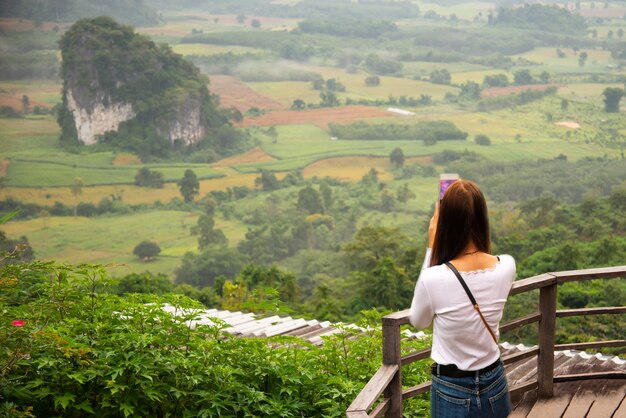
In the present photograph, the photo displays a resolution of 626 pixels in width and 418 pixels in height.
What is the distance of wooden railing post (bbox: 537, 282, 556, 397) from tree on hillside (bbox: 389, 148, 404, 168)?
224ft

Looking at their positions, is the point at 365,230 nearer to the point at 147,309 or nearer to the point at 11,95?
the point at 147,309

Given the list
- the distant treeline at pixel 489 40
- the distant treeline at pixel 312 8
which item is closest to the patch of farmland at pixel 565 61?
the distant treeline at pixel 489 40

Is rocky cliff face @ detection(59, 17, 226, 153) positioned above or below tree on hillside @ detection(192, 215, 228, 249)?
above

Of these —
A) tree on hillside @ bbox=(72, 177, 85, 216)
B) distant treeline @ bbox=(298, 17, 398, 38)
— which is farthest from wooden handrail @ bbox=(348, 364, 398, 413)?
distant treeline @ bbox=(298, 17, 398, 38)

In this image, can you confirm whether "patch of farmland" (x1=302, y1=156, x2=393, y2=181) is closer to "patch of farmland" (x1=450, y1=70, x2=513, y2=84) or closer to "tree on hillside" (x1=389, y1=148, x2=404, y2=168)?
"tree on hillside" (x1=389, y1=148, x2=404, y2=168)

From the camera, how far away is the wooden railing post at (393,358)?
8.86 ft

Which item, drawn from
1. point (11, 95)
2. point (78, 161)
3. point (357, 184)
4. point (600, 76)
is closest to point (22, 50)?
point (11, 95)

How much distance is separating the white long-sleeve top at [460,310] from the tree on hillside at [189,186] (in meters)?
63.7

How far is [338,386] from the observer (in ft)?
12.0

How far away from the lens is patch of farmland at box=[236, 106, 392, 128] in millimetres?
81312

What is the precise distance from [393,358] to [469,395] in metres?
0.43

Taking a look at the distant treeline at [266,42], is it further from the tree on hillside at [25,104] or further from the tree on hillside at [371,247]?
the tree on hillside at [371,247]

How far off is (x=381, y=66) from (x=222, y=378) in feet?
316

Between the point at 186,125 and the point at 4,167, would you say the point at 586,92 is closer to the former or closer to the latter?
the point at 186,125
